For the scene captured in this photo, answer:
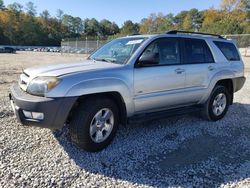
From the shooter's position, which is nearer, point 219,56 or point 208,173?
point 208,173

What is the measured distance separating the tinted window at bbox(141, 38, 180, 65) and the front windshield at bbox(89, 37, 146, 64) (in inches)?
8.8

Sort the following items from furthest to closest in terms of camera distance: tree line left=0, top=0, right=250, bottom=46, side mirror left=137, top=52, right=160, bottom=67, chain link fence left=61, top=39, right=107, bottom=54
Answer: tree line left=0, top=0, right=250, bottom=46
chain link fence left=61, top=39, right=107, bottom=54
side mirror left=137, top=52, right=160, bottom=67

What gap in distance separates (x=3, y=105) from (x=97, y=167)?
3.94m

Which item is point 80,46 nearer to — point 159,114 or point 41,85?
point 159,114

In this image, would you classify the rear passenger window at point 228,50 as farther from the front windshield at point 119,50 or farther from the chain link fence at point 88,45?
the chain link fence at point 88,45

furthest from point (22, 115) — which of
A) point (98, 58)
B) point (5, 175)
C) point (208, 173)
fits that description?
point (208, 173)

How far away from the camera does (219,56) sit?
18.6ft

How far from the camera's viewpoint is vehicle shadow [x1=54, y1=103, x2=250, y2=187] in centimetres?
341

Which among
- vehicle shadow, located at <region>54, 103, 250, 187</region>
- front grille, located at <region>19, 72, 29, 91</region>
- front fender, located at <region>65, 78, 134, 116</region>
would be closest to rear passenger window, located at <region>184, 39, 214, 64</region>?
vehicle shadow, located at <region>54, 103, 250, 187</region>

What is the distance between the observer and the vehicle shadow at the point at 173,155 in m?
3.41

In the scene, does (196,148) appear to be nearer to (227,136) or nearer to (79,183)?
(227,136)

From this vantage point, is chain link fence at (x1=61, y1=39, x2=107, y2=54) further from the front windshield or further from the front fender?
the front fender

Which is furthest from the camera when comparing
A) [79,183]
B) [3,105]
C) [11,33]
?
[11,33]

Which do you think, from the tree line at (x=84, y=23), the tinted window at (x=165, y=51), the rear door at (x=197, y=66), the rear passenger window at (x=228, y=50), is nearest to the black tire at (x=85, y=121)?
the tinted window at (x=165, y=51)
